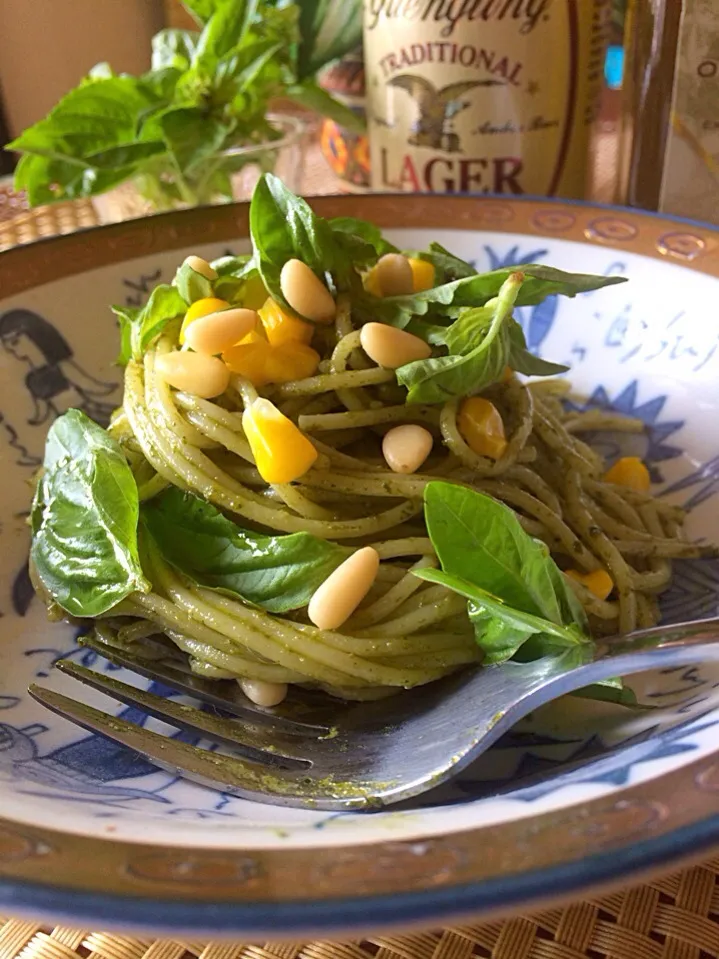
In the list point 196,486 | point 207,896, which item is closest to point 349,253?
point 196,486

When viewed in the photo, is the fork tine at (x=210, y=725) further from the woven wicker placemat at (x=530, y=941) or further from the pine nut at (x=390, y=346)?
the pine nut at (x=390, y=346)

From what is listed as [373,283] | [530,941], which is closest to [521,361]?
[373,283]

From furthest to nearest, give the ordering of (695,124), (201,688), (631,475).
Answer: (695,124), (631,475), (201,688)

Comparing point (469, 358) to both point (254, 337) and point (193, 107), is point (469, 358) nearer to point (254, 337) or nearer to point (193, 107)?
point (254, 337)

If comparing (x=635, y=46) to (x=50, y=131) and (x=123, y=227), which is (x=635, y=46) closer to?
(x=123, y=227)

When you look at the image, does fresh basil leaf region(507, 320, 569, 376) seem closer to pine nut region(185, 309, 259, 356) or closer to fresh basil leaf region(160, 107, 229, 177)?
pine nut region(185, 309, 259, 356)

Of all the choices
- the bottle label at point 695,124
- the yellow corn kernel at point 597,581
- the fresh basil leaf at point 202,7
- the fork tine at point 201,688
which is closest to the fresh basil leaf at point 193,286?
the fork tine at point 201,688
